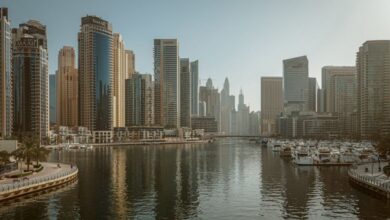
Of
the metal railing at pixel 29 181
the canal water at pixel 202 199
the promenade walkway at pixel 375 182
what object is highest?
the metal railing at pixel 29 181

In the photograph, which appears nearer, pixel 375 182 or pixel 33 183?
pixel 33 183

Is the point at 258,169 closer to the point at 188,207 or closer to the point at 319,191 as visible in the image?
the point at 319,191

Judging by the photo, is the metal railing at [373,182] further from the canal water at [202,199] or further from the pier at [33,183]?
the pier at [33,183]

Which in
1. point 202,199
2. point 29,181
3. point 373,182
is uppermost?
point 29,181

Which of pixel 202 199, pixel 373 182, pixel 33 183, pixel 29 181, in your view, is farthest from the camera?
pixel 373 182

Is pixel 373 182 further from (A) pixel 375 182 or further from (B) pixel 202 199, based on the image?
(B) pixel 202 199

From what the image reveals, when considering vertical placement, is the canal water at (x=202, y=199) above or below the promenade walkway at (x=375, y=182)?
below

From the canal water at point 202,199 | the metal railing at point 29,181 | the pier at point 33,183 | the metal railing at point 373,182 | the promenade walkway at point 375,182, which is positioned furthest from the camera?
the metal railing at point 373,182

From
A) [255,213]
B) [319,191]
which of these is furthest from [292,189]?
[255,213]

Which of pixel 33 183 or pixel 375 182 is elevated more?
pixel 33 183

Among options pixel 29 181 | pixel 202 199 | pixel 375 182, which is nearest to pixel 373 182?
pixel 375 182

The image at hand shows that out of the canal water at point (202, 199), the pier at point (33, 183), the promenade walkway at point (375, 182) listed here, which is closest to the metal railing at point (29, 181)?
the pier at point (33, 183)

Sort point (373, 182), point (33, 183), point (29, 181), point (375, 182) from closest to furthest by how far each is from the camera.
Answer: point (33, 183), point (29, 181), point (375, 182), point (373, 182)

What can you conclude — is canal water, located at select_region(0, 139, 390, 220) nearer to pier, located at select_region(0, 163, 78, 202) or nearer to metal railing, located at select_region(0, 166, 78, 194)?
pier, located at select_region(0, 163, 78, 202)
